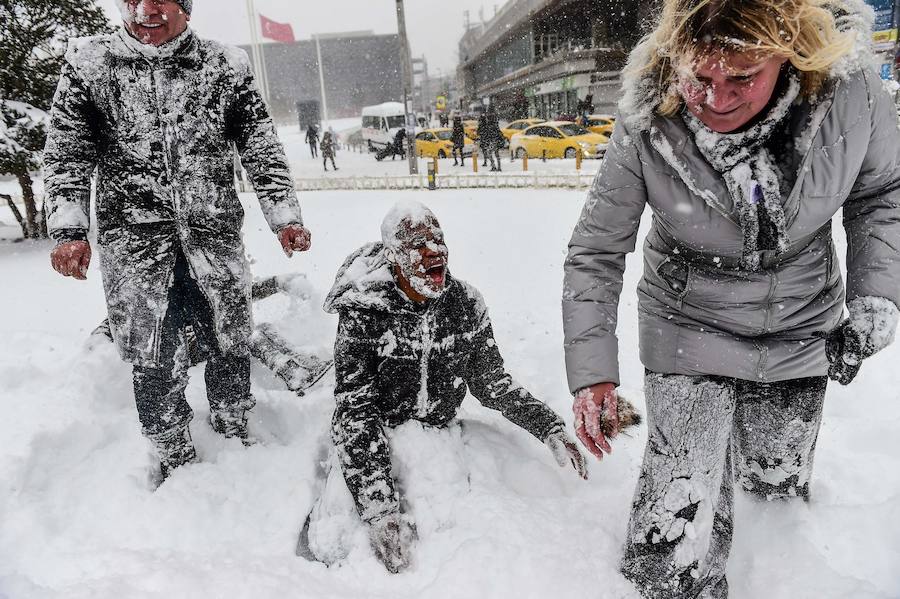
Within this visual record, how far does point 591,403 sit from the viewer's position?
74.2 inches

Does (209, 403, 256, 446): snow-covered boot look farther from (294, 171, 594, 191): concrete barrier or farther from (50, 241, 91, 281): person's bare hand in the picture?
(294, 171, 594, 191): concrete barrier

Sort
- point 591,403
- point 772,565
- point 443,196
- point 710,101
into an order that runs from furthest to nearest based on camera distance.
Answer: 1. point 443,196
2. point 772,565
3. point 591,403
4. point 710,101

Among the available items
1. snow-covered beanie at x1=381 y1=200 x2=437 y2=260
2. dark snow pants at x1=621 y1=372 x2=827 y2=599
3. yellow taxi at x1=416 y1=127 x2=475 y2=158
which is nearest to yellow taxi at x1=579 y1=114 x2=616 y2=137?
yellow taxi at x1=416 y1=127 x2=475 y2=158

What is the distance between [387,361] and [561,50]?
37.1 metres

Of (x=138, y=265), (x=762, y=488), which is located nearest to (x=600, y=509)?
(x=762, y=488)

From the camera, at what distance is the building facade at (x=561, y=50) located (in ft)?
108

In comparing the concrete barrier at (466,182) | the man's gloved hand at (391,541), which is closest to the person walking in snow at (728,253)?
the man's gloved hand at (391,541)

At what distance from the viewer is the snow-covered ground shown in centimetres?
219

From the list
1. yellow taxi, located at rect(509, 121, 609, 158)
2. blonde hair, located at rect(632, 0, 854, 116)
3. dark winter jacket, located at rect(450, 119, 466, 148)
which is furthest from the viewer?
dark winter jacket, located at rect(450, 119, 466, 148)

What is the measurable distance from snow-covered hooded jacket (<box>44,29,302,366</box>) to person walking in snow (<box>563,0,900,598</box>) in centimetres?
181

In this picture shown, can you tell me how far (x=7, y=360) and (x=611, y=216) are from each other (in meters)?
3.81

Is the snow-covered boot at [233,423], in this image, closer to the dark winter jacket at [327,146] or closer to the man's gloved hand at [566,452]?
the man's gloved hand at [566,452]

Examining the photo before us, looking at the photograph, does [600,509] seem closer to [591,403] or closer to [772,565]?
[772,565]

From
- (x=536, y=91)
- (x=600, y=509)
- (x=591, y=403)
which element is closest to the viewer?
(x=591, y=403)
